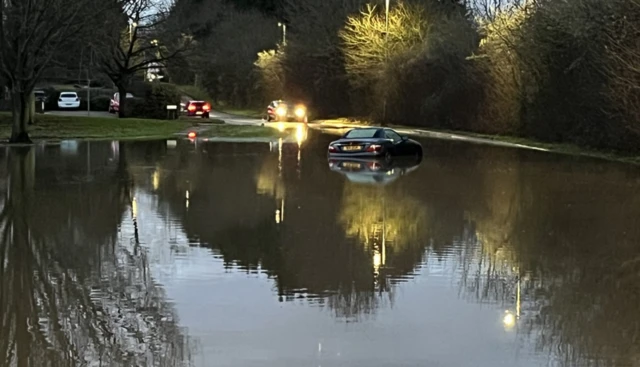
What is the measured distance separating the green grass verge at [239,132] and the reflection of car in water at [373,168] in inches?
598

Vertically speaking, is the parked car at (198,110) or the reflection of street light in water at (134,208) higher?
the parked car at (198,110)

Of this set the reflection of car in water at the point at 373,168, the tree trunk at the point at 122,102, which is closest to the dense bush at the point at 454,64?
the reflection of car in water at the point at 373,168

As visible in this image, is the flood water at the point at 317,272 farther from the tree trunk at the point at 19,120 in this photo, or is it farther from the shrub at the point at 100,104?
the shrub at the point at 100,104

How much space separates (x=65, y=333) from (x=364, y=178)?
14736mm

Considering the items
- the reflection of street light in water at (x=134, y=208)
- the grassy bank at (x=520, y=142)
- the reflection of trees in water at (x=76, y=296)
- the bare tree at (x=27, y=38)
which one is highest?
the bare tree at (x=27, y=38)

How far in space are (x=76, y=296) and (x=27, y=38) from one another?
1031 inches

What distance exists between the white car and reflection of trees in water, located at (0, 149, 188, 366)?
178 feet

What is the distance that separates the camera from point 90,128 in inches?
1716

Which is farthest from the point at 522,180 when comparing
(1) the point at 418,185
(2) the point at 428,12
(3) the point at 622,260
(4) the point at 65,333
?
(2) the point at 428,12

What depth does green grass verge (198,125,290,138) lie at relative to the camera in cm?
4272

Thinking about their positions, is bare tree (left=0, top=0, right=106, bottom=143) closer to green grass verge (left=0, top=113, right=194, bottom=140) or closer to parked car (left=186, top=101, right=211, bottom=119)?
green grass verge (left=0, top=113, right=194, bottom=140)

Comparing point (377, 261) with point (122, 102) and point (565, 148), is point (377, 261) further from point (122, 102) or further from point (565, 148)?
point (122, 102)

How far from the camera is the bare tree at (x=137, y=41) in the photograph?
180ft

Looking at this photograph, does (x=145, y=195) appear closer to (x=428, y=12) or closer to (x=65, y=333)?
(x=65, y=333)
